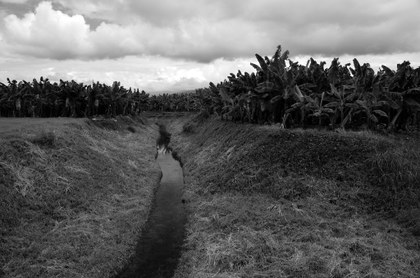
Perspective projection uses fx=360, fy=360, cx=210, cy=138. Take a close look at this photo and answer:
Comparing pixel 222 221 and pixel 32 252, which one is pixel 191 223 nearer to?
pixel 222 221

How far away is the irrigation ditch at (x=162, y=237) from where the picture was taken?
13.8 m

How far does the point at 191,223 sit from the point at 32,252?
723 centimetres

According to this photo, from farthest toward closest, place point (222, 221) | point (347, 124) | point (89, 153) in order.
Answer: point (89, 153)
point (347, 124)
point (222, 221)

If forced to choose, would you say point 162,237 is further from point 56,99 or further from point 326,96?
point 56,99

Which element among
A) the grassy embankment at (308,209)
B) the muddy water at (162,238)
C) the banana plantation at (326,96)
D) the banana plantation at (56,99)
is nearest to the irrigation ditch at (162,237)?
the muddy water at (162,238)

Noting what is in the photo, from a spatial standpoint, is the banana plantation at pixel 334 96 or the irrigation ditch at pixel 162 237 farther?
the banana plantation at pixel 334 96

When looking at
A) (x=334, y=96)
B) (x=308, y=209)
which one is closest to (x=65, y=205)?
(x=308, y=209)

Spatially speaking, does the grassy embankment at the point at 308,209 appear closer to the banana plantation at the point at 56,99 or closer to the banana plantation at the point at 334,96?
the banana plantation at the point at 334,96

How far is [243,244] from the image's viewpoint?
13578 millimetres

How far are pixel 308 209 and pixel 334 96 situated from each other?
34.7 ft

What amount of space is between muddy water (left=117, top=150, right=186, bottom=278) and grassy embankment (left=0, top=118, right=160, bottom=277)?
0.50 m

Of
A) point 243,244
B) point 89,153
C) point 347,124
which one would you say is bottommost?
point 243,244

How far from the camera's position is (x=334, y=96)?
23578 mm

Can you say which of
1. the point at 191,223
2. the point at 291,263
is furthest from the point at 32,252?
the point at 291,263
